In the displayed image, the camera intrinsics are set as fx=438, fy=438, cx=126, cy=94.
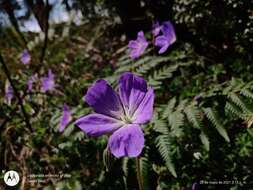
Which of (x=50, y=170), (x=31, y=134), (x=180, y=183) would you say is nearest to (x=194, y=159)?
(x=180, y=183)

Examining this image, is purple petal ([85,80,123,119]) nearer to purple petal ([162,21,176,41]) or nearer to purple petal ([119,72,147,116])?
purple petal ([119,72,147,116])

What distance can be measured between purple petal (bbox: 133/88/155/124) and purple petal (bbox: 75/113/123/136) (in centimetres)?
8

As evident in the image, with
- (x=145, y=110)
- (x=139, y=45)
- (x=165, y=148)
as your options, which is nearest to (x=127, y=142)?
(x=145, y=110)

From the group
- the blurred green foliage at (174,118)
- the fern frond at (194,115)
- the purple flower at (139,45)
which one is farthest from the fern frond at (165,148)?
the purple flower at (139,45)

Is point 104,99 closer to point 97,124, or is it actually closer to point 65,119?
point 97,124

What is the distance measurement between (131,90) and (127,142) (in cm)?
20

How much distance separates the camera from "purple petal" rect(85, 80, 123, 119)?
157 centimetres

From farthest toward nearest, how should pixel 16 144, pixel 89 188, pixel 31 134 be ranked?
pixel 16 144 → pixel 31 134 → pixel 89 188

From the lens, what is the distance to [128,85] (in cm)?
156

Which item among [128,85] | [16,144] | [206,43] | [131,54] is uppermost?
Answer: [128,85]

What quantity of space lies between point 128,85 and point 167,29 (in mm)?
1752

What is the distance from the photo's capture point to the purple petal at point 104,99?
1567 millimetres

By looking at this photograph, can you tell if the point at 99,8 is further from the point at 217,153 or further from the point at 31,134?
the point at 217,153

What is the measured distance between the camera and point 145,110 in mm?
1533
